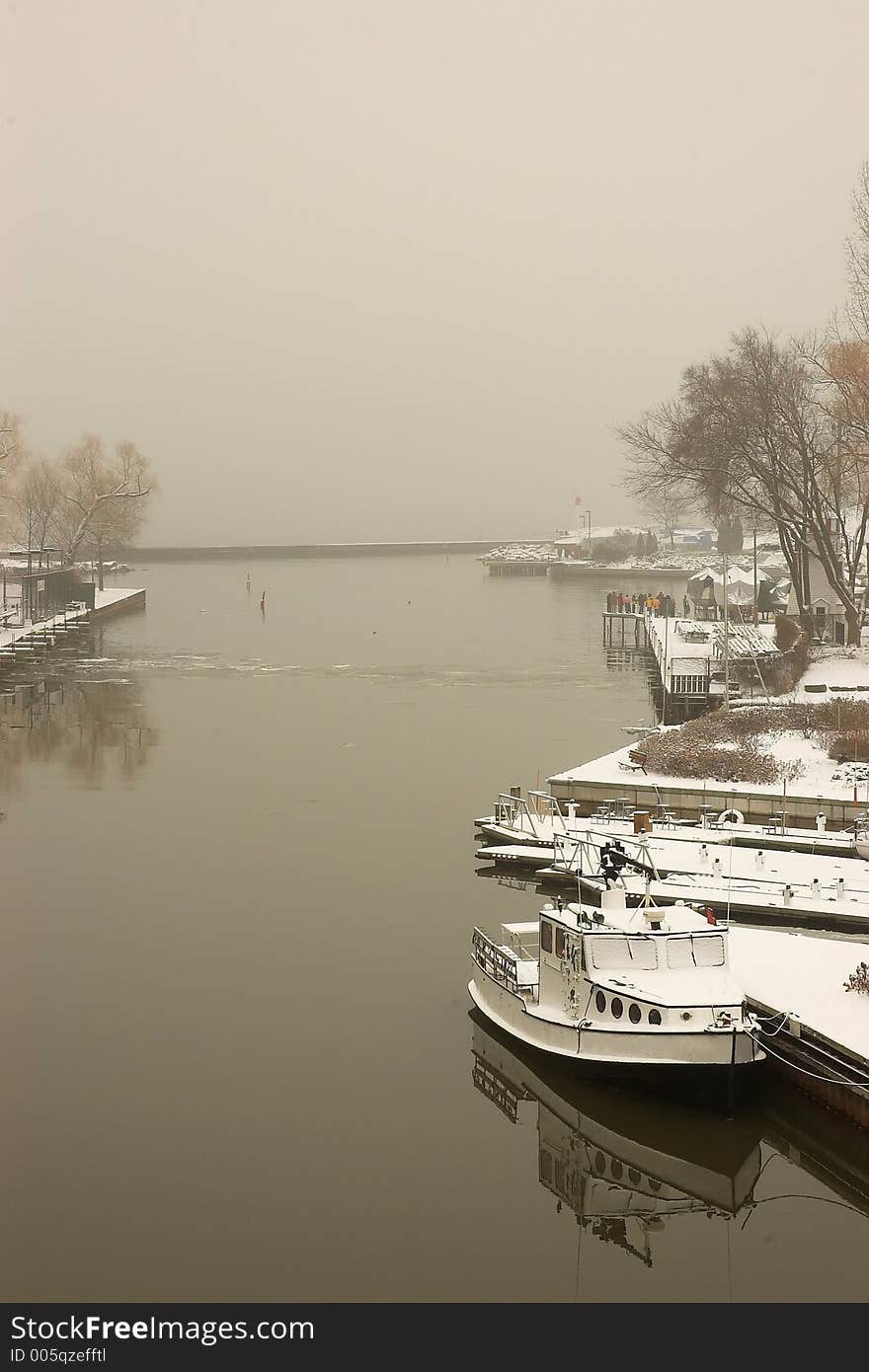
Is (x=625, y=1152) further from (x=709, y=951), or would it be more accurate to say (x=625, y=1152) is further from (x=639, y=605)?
(x=639, y=605)

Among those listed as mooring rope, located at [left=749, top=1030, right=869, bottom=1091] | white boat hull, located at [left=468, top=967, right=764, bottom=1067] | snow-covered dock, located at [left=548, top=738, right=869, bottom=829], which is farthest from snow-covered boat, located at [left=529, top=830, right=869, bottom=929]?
snow-covered dock, located at [left=548, top=738, right=869, bottom=829]

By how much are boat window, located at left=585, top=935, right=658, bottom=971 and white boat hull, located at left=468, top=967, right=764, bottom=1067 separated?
884 millimetres

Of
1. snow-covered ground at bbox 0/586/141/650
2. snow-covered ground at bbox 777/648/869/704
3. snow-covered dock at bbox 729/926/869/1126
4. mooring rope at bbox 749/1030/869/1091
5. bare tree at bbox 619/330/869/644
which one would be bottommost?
mooring rope at bbox 749/1030/869/1091

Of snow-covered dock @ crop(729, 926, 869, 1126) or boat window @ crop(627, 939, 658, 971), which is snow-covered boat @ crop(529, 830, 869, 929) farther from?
boat window @ crop(627, 939, 658, 971)

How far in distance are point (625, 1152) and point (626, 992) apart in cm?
177

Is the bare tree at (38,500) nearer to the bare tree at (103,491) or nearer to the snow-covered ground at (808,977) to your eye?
the bare tree at (103,491)

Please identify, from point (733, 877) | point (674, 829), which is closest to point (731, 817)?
point (674, 829)

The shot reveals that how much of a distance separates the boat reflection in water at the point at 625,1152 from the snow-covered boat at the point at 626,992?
1.56 feet

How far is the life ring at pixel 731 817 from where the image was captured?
2712 cm

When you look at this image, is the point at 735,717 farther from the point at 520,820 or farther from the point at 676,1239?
the point at 676,1239

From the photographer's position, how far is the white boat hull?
15.7 meters

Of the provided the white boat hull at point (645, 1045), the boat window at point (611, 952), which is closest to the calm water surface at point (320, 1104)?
the white boat hull at point (645, 1045)

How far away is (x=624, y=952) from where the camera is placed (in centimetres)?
1681
